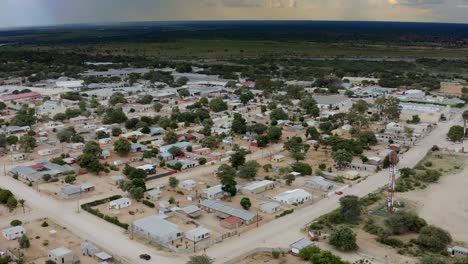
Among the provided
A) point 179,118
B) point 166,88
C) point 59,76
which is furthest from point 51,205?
point 59,76

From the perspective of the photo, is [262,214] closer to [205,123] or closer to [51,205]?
[51,205]

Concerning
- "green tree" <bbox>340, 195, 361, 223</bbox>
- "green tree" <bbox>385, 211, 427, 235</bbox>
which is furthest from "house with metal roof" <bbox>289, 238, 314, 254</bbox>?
"green tree" <bbox>385, 211, 427, 235</bbox>

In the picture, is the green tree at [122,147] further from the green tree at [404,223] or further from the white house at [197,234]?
the green tree at [404,223]

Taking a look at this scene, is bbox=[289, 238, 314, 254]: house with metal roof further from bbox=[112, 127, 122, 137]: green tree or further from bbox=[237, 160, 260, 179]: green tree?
bbox=[112, 127, 122, 137]: green tree

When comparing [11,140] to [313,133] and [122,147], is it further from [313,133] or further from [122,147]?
[313,133]

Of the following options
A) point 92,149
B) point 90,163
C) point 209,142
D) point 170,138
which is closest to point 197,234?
point 90,163

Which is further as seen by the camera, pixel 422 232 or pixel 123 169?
pixel 123 169

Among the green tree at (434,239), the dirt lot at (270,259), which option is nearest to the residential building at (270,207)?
the dirt lot at (270,259)
